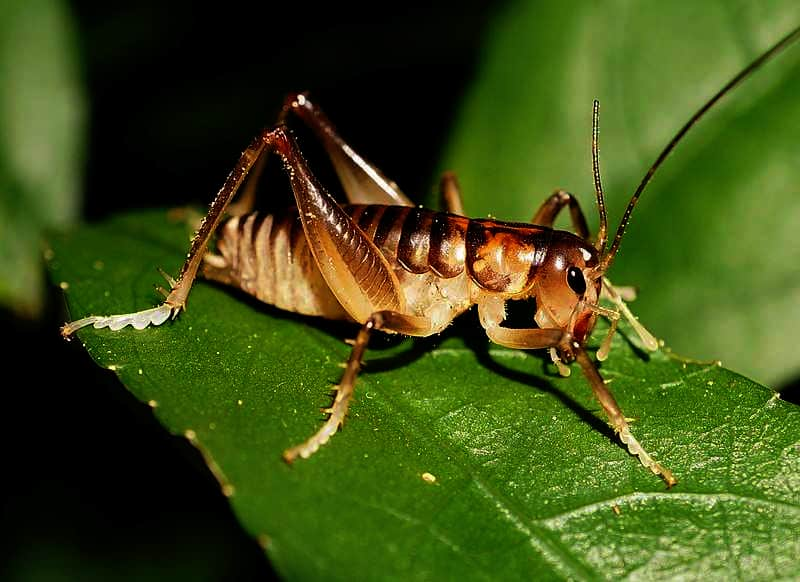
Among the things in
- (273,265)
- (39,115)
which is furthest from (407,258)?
(39,115)

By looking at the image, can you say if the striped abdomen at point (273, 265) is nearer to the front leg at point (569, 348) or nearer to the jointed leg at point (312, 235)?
the jointed leg at point (312, 235)

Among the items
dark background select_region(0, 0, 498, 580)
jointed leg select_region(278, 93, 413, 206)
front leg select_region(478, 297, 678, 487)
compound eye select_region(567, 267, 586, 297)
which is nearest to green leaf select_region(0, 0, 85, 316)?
dark background select_region(0, 0, 498, 580)

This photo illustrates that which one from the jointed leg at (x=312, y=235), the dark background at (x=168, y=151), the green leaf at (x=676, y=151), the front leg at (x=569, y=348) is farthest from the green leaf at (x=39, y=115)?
the front leg at (x=569, y=348)

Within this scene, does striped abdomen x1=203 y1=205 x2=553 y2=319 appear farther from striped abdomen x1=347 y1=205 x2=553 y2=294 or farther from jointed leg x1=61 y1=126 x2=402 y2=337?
jointed leg x1=61 y1=126 x2=402 y2=337

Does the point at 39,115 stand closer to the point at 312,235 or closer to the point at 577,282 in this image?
the point at 312,235

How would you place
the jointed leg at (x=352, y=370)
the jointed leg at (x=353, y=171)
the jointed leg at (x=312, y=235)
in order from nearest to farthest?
1. the jointed leg at (x=352, y=370)
2. the jointed leg at (x=312, y=235)
3. the jointed leg at (x=353, y=171)

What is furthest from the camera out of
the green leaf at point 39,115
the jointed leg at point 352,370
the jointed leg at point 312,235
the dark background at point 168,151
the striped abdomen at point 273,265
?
the green leaf at point 39,115
